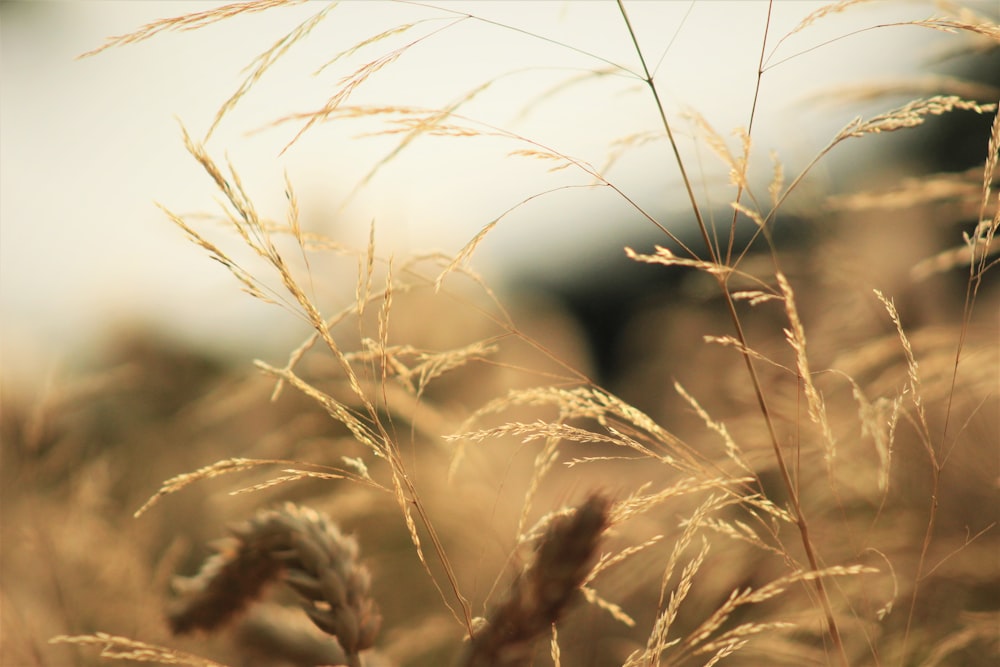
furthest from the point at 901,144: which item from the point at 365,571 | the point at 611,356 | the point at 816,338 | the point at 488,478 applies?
the point at 365,571

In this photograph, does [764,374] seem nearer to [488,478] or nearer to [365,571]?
[488,478]

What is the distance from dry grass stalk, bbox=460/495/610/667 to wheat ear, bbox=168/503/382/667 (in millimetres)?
120

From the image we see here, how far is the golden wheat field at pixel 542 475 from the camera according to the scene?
558 mm

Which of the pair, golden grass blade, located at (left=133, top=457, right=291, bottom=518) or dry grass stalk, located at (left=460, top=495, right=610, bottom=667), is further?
golden grass blade, located at (left=133, top=457, right=291, bottom=518)

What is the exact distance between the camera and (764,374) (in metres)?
1.52

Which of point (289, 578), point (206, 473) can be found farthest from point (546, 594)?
point (206, 473)

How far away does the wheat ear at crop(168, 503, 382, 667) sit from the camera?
53 cm

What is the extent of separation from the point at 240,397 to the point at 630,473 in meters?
0.74

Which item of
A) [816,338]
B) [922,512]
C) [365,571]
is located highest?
[365,571]

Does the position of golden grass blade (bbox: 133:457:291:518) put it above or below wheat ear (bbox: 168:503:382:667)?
above

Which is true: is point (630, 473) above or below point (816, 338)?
below

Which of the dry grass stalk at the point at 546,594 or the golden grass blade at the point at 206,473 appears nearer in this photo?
the dry grass stalk at the point at 546,594

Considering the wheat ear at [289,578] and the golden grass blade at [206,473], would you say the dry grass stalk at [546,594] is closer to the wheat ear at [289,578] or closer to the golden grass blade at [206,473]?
the wheat ear at [289,578]

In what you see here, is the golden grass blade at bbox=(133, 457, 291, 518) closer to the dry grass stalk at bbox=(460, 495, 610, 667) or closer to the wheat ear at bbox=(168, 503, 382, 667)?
the wheat ear at bbox=(168, 503, 382, 667)
